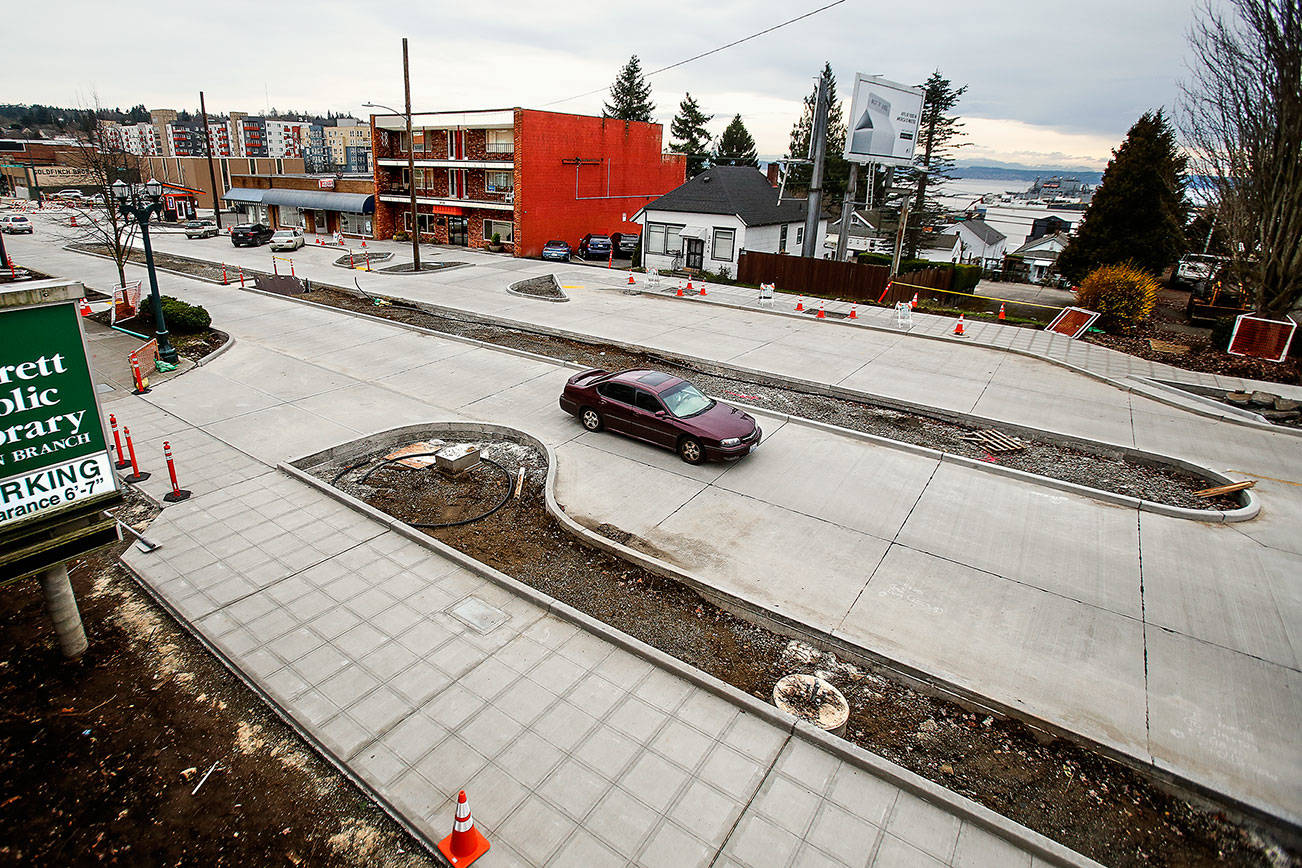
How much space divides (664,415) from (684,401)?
25.9 inches

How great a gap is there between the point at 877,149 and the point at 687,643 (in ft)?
96.7

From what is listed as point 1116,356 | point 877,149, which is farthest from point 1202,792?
point 877,149

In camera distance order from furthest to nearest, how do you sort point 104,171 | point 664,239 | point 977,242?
point 977,242 → point 664,239 → point 104,171

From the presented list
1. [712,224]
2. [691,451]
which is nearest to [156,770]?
[691,451]

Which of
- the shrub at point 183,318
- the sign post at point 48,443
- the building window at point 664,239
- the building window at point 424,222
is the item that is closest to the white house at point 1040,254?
the building window at point 664,239

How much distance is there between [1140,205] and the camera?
35.5 metres

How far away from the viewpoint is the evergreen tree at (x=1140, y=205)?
34.7 meters

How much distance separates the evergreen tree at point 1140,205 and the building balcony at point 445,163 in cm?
3504

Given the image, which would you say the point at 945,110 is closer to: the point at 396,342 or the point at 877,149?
the point at 877,149

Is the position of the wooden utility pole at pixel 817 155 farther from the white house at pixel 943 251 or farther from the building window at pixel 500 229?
the white house at pixel 943 251

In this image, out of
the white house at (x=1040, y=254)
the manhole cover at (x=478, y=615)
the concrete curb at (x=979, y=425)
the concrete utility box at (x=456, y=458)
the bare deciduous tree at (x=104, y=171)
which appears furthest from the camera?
the white house at (x=1040, y=254)

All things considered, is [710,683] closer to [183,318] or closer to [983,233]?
[183,318]

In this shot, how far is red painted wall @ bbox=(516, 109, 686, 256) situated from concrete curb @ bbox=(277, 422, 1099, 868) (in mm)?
31715

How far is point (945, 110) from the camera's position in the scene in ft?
174
